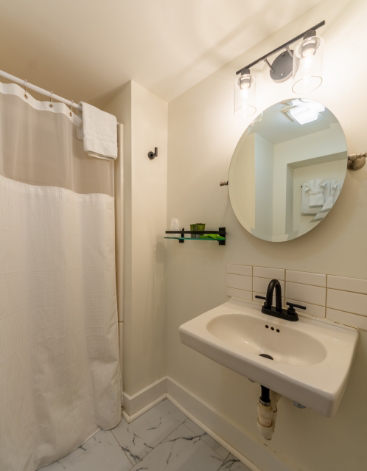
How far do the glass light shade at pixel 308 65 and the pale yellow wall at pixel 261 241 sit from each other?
89mm

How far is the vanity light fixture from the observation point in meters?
0.78

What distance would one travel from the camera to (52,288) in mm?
1050

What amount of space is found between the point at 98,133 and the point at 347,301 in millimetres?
Result: 1486

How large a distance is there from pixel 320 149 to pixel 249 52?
702 mm

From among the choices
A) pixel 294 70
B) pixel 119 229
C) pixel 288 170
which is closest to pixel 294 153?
pixel 288 170

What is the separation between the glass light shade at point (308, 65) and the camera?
0.77m

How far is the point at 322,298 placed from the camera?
84 cm

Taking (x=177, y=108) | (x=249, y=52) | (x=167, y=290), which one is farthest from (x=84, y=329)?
(x=249, y=52)

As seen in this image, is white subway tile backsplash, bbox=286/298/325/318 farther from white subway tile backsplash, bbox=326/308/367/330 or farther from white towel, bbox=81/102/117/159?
white towel, bbox=81/102/117/159

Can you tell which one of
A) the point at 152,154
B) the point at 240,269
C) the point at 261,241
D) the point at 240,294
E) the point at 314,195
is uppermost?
the point at 152,154

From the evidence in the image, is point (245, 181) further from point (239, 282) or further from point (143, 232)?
point (143, 232)

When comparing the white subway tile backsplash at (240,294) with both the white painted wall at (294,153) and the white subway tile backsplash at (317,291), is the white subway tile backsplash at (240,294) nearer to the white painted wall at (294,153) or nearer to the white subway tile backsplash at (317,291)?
the white subway tile backsplash at (317,291)

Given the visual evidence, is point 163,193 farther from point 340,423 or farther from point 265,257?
point 340,423

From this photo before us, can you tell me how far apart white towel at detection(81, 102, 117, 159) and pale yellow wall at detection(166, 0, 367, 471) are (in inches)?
17.1
